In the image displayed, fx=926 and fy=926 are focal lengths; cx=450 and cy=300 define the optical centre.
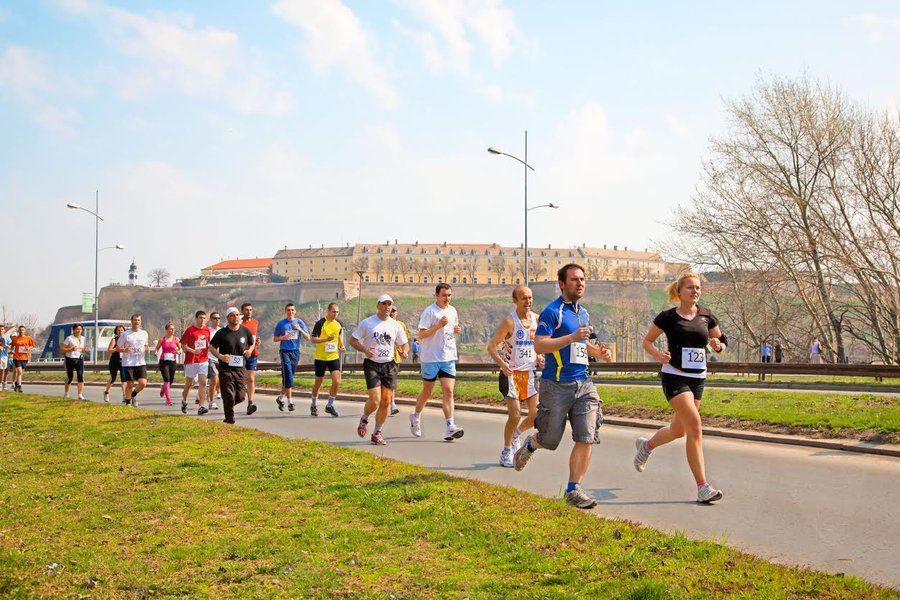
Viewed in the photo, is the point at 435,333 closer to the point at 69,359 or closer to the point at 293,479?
the point at 293,479

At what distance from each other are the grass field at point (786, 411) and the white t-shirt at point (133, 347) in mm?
6694

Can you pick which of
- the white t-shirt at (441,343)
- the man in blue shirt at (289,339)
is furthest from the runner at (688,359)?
the man in blue shirt at (289,339)

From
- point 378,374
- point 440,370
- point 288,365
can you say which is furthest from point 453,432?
point 288,365

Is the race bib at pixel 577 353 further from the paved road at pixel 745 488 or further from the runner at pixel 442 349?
the runner at pixel 442 349

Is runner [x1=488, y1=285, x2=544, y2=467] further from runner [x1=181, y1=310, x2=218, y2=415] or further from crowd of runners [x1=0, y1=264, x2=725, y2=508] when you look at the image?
runner [x1=181, y1=310, x2=218, y2=415]

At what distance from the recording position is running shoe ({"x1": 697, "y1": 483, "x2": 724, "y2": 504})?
7.70 meters

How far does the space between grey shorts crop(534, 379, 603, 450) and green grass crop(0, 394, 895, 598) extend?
58 centimetres

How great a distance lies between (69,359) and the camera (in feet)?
73.5

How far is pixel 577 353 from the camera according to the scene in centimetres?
741

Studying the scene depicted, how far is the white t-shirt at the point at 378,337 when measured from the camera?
11.9 meters

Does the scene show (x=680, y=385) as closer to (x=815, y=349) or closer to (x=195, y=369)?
(x=195, y=369)

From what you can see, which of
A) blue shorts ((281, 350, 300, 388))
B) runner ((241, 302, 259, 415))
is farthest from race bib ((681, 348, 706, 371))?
blue shorts ((281, 350, 300, 388))

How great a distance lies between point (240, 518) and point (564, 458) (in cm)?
508

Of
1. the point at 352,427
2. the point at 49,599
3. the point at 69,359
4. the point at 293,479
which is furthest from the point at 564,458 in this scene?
the point at 69,359
